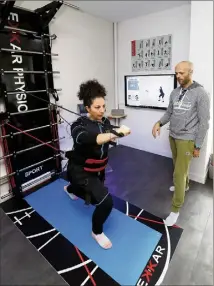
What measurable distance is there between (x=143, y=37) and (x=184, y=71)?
71.9 inches

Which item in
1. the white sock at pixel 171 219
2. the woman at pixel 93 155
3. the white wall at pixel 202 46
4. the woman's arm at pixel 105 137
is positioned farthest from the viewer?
the white wall at pixel 202 46

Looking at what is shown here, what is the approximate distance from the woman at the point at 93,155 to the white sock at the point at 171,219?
594 mm

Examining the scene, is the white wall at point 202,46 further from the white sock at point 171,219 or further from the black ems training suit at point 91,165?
the black ems training suit at point 91,165

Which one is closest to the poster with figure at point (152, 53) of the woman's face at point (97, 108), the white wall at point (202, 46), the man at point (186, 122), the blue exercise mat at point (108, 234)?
the white wall at point (202, 46)

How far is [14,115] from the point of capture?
2.18m

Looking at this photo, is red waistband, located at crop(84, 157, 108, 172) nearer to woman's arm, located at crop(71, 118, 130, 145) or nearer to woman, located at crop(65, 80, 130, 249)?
woman, located at crop(65, 80, 130, 249)

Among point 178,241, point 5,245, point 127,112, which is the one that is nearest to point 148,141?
point 127,112

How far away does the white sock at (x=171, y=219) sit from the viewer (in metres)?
1.82

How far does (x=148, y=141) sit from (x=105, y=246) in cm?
232

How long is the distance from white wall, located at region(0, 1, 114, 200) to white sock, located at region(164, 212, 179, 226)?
70.0 inches

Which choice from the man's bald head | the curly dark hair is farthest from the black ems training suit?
the man's bald head

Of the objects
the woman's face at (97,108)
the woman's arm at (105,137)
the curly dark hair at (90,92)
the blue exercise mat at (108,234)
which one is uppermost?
the curly dark hair at (90,92)

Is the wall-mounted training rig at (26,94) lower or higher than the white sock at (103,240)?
higher

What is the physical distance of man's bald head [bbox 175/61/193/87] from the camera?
5.49ft
